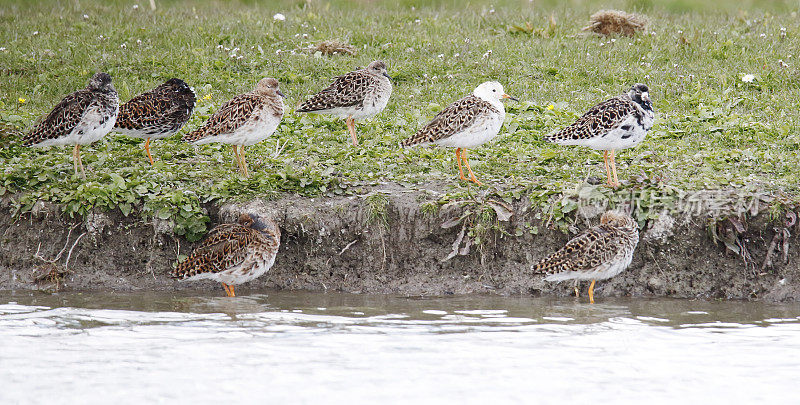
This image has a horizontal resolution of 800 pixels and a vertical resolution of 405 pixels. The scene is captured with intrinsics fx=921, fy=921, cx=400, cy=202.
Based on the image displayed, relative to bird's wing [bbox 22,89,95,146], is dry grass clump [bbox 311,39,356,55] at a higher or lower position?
higher

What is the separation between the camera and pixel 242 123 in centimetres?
1099

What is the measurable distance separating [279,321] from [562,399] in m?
3.03

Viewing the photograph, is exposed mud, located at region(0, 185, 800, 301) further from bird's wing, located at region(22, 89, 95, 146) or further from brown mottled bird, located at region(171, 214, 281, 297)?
bird's wing, located at region(22, 89, 95, 146)

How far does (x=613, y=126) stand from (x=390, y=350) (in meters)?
4.11

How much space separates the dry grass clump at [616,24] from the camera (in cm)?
1783

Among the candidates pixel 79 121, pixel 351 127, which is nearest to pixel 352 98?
pixel 351 127

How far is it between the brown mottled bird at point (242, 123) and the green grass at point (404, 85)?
40 centimetres

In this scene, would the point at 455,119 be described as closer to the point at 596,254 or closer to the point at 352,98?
the point at 352,98

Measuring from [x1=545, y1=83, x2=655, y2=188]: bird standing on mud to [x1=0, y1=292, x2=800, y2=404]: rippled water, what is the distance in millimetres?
1825

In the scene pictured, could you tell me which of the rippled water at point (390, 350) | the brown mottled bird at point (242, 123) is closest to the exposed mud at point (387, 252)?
the rippled water at point (390, 350)

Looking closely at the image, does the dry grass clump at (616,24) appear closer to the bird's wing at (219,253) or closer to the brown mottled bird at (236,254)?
the brown mottled bird at (236,254)

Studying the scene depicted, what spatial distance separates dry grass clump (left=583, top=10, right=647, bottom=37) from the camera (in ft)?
58.5

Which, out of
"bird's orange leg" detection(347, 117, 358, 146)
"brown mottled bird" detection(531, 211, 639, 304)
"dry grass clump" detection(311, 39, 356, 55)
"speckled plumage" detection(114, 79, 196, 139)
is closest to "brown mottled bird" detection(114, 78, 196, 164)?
"speckled plumage" detection(114, 79, 196, 139)

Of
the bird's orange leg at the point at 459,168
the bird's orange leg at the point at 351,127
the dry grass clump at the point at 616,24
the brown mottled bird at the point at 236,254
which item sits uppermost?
the dry grass clump at the point at 616,24
